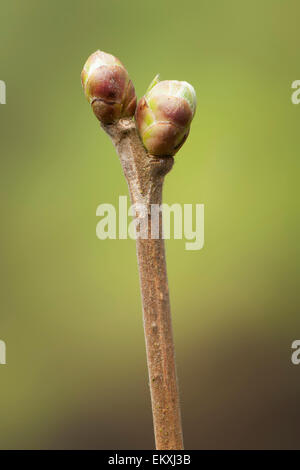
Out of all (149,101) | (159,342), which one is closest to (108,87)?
(149,101)

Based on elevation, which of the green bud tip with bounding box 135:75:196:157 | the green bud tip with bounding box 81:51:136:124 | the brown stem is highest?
the green bud tip with bounding box 81:51:136:124

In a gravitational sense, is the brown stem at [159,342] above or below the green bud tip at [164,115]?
below

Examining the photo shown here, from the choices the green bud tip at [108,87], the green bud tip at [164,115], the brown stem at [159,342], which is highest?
the green bud tip at [108,87]

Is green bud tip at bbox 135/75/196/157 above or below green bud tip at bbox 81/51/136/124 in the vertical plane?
below

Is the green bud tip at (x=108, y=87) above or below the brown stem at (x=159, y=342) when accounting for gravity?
above
